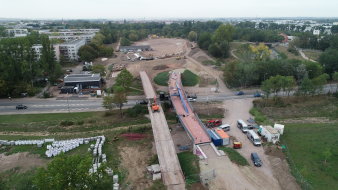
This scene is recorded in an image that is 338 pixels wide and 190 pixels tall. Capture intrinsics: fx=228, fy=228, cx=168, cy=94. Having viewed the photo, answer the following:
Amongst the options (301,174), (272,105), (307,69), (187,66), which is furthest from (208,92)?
(301,174)

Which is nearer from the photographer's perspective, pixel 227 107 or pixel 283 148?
pixel 283 148

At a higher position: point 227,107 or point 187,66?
point 187,66

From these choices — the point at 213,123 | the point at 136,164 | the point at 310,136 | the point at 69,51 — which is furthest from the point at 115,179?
the point at 69,51

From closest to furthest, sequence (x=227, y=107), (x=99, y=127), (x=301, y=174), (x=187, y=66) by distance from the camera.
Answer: (x=301, y=174), (x=99, y=127), (x=227, y=107), (x=187, y=66)

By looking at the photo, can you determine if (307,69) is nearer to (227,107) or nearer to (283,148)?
(227,107)

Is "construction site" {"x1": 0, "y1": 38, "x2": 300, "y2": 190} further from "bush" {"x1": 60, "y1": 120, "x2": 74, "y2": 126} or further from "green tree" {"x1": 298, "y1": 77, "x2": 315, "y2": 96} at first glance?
"green tree" {"x1": 298, "y1": 77, "x2": 315, "y2": 96}

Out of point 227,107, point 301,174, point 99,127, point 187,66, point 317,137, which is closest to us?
point 301,174

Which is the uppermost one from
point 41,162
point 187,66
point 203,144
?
point 187,66

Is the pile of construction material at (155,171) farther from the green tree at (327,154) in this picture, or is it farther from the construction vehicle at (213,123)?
the green tree at (327,154)
